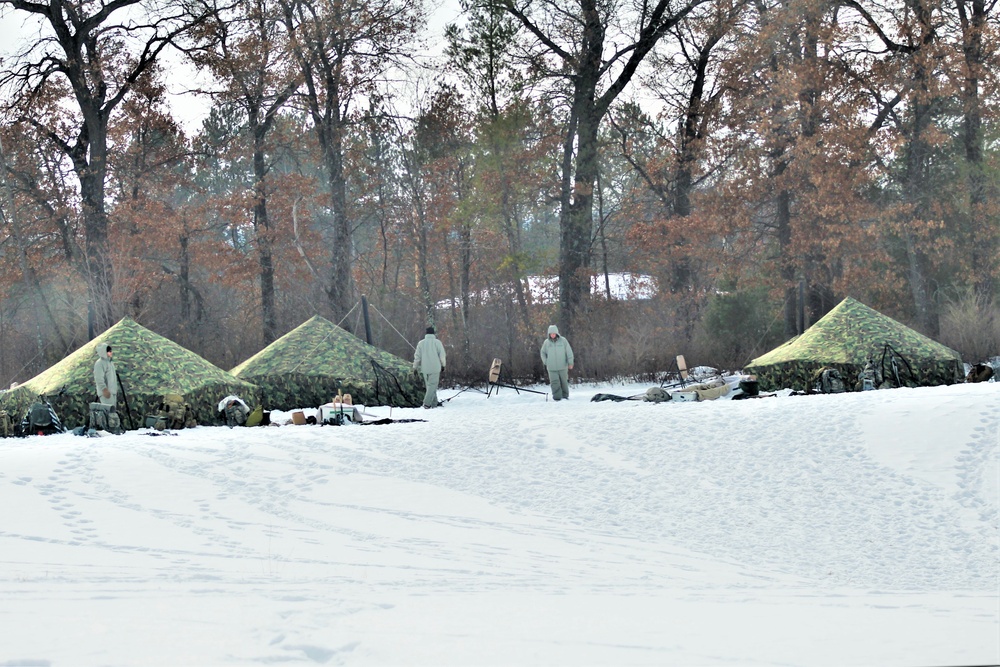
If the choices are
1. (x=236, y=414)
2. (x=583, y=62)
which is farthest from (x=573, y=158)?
(x=236, y=414)

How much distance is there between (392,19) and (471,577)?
23614mm

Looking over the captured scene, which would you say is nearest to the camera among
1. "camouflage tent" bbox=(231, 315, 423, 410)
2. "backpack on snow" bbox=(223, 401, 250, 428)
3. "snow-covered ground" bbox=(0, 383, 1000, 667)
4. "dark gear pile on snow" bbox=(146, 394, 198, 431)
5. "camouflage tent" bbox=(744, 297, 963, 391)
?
"snow-covered ground" bbox=(0, 383, 1000, 667)

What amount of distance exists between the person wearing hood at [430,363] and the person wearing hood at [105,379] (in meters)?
5.00

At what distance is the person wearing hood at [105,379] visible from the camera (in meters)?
15.4

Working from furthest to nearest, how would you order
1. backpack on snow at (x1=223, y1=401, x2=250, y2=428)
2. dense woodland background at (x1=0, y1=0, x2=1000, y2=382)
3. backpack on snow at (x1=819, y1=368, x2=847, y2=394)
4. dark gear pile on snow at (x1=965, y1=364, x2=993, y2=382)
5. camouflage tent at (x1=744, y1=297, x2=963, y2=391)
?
dense woodland background at (x1=0, y1=0, x2=1000, y2=382), camouflage tent at (x1=744, y1=297, x2=963, y2=391), backpack on snow at (x1=819, y1=368, x2=847, y2=394), dark gear pile on snow at (x1=965, y1=364, x2=993, y2=382), backpack on snow at (x1=223, y1=401, x2=250, y2=428)

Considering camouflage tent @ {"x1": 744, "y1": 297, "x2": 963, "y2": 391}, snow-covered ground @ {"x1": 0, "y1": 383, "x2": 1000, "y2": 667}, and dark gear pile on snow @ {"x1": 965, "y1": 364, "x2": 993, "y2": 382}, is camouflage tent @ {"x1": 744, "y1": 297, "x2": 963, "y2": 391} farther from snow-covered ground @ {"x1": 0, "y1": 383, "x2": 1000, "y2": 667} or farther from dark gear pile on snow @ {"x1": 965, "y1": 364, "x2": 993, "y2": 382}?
snow-covered ground @ {"x1": 0, "y1": 383, "x2": 1000, "y2": 667}

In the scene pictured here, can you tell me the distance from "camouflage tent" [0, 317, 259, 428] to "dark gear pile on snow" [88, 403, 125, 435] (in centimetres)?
69

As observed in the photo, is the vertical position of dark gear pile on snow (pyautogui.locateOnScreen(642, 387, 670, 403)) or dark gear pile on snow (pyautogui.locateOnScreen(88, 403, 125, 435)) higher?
dark gear pile on snow (pyautogui.locateOnScreen(88, 403, 125, 435))

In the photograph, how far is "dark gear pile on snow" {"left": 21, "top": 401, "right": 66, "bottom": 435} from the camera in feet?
50.5

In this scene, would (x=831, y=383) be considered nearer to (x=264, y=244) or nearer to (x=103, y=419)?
(x=103, y=419)

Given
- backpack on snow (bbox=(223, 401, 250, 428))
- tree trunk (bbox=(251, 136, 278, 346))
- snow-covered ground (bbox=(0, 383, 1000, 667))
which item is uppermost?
tree trunk (bbox=(251, 136, 278, 346))

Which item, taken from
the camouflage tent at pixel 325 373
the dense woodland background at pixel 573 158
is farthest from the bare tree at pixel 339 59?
the camouflage tent at pixel 325 373

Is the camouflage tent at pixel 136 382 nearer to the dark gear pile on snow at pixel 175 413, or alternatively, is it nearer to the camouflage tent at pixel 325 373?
the dark gear pile on snow at pixel 175 413

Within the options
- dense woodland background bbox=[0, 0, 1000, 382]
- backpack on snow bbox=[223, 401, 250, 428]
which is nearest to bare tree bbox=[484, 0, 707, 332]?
dense woodland background bbox=[0, 0, 1000, 382]
